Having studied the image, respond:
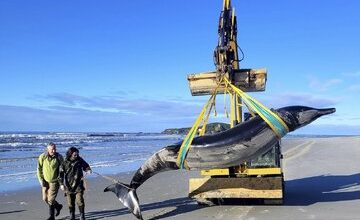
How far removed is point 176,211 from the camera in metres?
11.9

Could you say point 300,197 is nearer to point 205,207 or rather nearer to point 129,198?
point 205,207

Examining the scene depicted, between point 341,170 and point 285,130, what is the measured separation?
38.4 ft

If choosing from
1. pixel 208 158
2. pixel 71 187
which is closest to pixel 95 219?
pixel 71 187

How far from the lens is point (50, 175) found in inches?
439

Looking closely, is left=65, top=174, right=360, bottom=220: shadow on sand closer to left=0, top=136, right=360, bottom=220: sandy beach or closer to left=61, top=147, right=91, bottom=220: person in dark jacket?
left=0, top=136, right=360, bottom=220: sandy beach

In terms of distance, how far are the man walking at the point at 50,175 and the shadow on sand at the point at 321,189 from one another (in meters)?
5.63

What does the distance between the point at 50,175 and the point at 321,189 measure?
26.9 feet

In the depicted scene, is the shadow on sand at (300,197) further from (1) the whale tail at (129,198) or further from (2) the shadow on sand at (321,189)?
(1) the whale tail at (129,198)

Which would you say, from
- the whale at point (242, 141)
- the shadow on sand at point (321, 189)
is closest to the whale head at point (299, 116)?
the whale at point (242, 141)

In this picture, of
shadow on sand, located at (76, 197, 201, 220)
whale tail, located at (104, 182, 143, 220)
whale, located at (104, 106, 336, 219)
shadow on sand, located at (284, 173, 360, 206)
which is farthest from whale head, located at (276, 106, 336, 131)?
shadow on sand, located at (76, 197, 201, 220)

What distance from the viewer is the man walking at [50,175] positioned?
11.2 meters

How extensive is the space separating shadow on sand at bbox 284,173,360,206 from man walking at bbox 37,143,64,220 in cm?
563

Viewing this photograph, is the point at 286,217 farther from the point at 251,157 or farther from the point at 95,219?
the point at 95,219

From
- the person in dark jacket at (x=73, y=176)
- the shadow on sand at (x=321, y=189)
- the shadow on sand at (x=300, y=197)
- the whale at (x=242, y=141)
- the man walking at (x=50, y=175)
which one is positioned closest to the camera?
the whale at (x=242, y=141)
